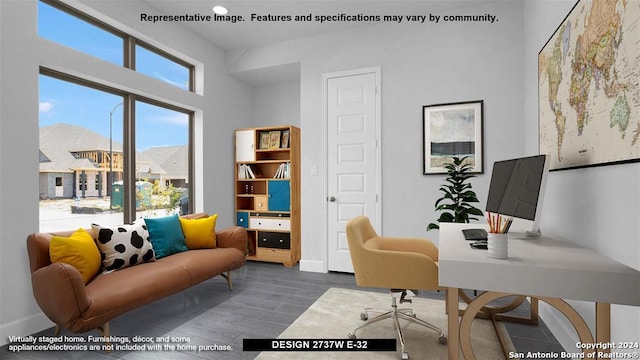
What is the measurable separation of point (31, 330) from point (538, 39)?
179 inches

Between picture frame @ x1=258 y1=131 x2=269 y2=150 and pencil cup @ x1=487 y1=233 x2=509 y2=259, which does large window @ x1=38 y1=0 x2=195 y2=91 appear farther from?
pencil cup @ x1=487 y1=233 x2=509 y2=259

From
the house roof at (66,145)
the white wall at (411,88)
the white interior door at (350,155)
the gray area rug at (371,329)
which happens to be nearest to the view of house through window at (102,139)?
the house roof at (66,145)

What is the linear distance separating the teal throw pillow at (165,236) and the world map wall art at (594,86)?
3.19 meters

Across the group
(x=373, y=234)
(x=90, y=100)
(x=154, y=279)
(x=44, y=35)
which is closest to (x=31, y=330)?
(x=154, y=279)

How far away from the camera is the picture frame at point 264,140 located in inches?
173

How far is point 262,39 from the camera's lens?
13.4 feet

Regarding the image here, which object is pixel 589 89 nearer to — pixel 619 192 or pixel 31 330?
pixel 619 192

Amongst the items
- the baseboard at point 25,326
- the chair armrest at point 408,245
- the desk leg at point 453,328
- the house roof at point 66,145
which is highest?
the house roof at point 66,145

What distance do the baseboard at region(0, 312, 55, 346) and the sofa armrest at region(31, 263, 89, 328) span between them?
56cm

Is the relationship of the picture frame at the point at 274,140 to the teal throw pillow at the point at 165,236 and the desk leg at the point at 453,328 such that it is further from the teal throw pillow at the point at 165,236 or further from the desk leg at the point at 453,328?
the desk leg at the point at 453,328

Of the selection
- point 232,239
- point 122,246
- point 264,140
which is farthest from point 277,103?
point 122,246

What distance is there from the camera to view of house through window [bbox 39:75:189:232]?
261 cm

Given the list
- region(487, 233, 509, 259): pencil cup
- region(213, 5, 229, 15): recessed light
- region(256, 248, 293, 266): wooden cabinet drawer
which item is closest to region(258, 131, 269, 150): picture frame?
region(256, 248, 293, 266): wooden cabinet drawer

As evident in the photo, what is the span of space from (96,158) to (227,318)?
199cm
